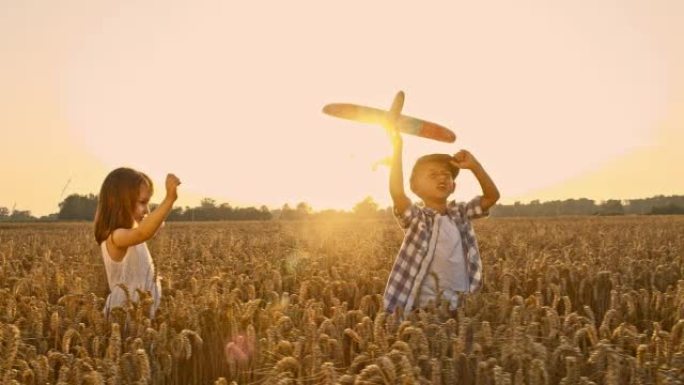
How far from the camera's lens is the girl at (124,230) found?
5426mm

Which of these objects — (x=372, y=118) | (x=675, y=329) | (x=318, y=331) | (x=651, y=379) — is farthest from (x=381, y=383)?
(x=372, y=118)

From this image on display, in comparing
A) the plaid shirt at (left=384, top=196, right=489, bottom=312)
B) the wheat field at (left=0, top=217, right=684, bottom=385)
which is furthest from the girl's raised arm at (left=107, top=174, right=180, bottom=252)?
the plaid shirt at (left=384, top=196, right=489, bottom=312)

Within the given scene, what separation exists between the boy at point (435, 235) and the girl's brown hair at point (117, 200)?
73.9 inches

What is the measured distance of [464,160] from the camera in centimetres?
533

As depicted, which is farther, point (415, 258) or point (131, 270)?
point (131, 270)

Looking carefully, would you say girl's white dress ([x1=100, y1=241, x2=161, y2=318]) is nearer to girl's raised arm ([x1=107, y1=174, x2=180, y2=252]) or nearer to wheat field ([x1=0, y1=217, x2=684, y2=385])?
girl's raised arm ([x1=107, y1=174, x2=180, y2=252])

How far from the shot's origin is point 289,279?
7523 millimetres

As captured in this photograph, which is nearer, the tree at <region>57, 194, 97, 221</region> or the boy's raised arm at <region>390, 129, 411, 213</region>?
the boy's raised arm at <region>390, 129, 411, 213</region>

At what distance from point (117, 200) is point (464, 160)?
98.1 inches

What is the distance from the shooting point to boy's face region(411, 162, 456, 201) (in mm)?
5500

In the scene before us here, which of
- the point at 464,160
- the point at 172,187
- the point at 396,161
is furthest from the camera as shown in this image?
the point at 464,160

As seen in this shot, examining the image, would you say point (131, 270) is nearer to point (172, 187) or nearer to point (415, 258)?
point (172, 187)

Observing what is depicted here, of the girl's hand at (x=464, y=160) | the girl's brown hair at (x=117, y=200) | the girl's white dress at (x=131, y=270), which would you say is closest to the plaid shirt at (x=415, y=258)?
the girl's hand at (x=464, y=160)

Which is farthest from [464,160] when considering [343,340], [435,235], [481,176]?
[343,340]
